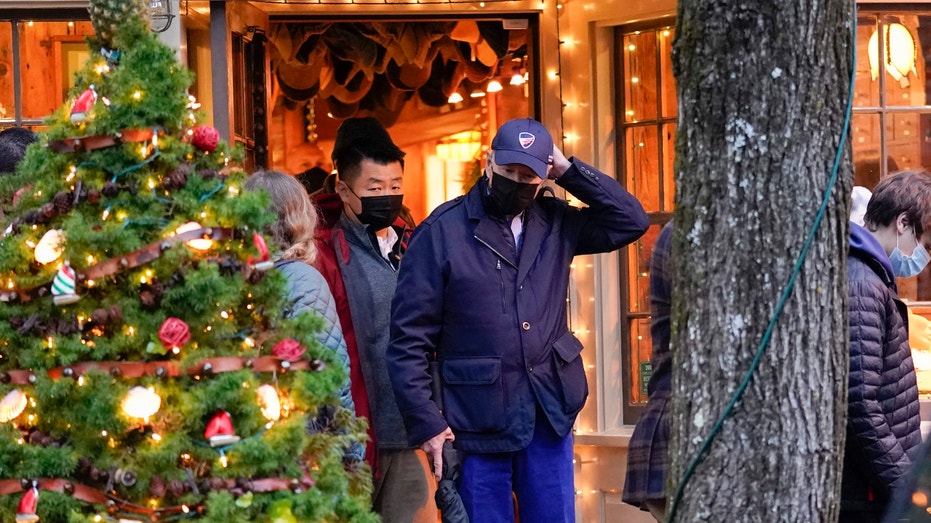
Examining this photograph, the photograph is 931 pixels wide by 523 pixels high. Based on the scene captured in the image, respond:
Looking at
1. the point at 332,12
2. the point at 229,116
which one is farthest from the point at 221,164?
the point at 332,12

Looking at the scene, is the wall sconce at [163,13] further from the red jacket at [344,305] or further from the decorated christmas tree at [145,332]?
the decorated christmas tree at [145,332]

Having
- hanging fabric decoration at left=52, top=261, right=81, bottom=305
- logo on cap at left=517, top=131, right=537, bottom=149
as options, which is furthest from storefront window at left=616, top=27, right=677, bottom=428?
hanging fabric decoration at left=52, top=261, right=81, bottom=305

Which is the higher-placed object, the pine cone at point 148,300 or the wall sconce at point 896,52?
the wall sconce at point 896,52

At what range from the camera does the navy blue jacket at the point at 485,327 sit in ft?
15.6

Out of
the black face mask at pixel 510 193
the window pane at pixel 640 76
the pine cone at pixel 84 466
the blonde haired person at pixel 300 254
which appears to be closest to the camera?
the pine cone at pixel 84 466

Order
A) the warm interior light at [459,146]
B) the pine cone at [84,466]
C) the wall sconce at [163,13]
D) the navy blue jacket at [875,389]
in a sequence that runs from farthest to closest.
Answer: the warm interior light at [459,146] → the wall sconce at [163,13] → the navy blue jacket at [875,389] → the pine cone at [84,466]

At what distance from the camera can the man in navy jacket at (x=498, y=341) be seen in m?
4.74

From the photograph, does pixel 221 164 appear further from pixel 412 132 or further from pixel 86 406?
pixel 412 132

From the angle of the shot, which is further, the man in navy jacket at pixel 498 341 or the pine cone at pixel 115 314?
the man in navy jacket at pixel 498 341

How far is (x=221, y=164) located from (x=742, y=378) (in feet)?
4.91

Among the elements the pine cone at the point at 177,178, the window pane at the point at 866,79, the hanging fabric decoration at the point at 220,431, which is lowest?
the hanging fabric decoration at the point at 220,431

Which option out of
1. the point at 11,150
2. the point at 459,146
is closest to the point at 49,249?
the point at 11,150

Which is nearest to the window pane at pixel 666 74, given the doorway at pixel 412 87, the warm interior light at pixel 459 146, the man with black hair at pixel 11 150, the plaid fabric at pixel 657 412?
the doorway at pixel 412 87

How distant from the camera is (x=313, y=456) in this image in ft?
12.5
